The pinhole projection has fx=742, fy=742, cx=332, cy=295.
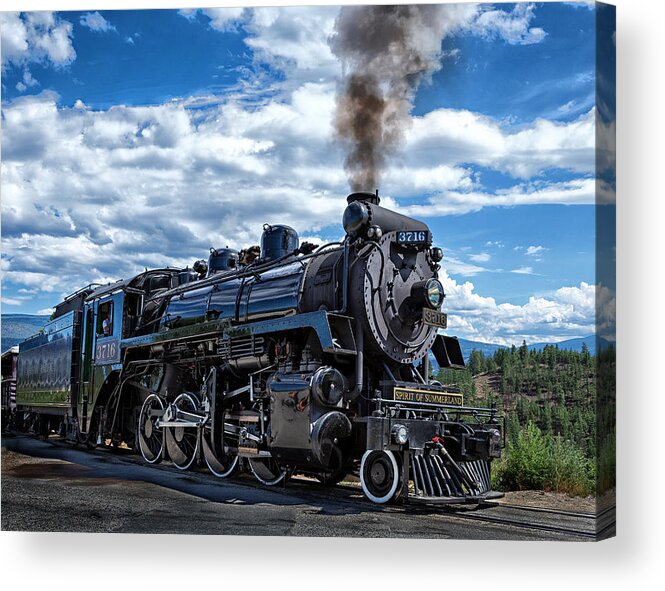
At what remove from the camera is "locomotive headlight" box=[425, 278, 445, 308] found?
8633 mm

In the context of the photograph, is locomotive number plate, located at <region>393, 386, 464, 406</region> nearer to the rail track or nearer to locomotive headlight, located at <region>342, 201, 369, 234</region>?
the rail track

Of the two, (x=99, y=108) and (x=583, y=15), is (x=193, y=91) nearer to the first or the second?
(x=99, y=108)

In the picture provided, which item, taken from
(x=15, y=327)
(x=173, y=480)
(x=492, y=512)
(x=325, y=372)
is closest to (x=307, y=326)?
(x=325, y=372)

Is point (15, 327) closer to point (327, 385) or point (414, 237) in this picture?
point (327, 385)

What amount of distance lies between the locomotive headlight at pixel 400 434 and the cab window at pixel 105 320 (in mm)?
6842

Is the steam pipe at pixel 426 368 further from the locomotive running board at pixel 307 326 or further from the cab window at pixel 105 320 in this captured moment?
the cab window at pixel 105 320

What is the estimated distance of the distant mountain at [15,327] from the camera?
9.07 meters

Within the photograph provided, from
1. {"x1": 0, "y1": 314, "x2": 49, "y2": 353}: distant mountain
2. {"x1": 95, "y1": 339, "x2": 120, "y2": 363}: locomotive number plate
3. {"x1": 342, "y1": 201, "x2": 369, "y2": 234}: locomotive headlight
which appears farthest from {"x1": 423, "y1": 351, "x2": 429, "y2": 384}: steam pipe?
{"x1": 95, "y1": 339, "x2": 120, "y2": 363}: locomotive number plate

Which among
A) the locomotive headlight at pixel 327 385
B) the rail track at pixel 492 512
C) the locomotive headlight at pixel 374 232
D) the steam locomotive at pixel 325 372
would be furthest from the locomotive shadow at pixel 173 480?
the locomotive headlight at pixel 374 232

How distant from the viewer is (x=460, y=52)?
24.3ft

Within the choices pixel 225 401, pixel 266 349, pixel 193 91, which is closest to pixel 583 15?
pixel 193 91

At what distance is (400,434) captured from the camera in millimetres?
7340

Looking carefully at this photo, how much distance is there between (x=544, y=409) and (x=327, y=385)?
106 inches

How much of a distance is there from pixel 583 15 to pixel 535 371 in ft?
12.0
